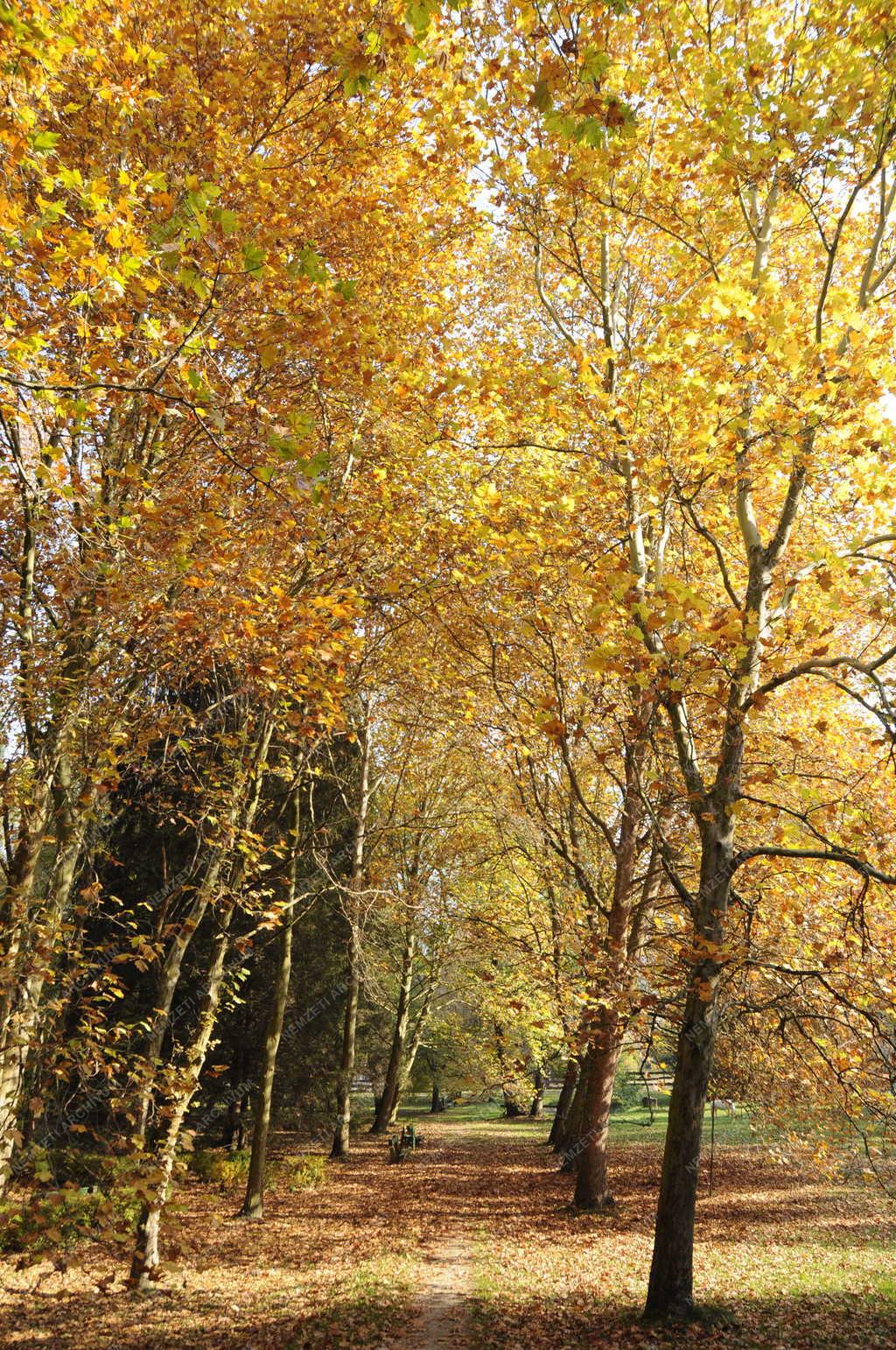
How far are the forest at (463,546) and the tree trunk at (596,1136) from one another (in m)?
0.10

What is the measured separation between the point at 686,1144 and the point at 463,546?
6522 mm

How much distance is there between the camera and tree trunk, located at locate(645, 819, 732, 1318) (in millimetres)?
7008

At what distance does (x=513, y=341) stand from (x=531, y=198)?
3237 millimetres

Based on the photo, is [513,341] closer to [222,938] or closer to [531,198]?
[531,198]

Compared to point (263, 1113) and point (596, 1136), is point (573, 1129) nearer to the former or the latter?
point (596, 1136)

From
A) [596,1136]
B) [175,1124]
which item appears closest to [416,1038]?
[596,1136]

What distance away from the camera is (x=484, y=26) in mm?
5887

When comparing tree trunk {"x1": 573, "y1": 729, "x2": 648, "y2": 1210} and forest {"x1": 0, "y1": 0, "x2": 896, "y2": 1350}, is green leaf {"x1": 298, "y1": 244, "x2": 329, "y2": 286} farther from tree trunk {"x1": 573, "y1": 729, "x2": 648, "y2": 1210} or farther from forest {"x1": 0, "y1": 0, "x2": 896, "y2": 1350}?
tree trunk {"x1": 573, "y1": 729, "x2": 648, "y2": 1210}

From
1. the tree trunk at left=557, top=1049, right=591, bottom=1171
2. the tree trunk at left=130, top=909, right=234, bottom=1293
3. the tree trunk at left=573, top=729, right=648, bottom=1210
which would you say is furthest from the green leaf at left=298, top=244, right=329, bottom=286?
the tree trunk at left=557, top=1049, right=591, bottom=1171

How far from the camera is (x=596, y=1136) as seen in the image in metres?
12.7

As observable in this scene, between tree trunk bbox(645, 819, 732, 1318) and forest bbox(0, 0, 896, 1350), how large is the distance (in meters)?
0.04

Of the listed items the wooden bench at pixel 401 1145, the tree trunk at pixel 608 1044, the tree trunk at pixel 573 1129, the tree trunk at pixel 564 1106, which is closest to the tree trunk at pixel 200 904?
the tree trunk at pixel 608 1044

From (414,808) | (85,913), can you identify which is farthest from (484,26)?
(414,808)

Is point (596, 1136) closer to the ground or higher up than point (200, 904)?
closer to the ground
